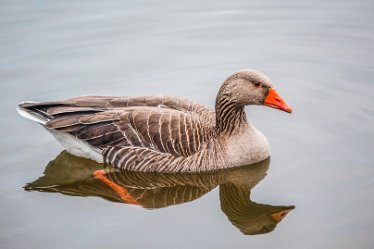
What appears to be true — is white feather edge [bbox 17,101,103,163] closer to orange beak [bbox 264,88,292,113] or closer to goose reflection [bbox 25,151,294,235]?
goose reflection [bbox 25,151,294,235]

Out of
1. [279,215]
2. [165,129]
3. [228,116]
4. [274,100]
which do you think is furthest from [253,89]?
[279,215]

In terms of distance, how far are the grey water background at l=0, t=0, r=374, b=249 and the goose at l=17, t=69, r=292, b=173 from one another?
2.24 feet

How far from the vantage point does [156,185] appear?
10.1 metres

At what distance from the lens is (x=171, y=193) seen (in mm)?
9859

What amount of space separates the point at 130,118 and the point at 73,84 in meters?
3.20

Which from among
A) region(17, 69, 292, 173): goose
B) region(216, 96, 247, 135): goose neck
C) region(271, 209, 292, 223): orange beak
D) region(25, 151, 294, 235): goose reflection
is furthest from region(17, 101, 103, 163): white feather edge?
region(271, 209, 292, 223): orange beak

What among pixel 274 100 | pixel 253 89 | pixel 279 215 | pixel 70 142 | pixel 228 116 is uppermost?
pixel 253 89

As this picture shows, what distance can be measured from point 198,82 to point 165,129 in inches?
119

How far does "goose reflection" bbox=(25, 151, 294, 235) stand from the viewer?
9555 mm

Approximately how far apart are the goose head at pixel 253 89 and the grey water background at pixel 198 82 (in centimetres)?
113

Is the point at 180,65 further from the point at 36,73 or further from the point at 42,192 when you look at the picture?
the point at 42,192

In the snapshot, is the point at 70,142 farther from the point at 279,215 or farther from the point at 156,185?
the point at 279,215

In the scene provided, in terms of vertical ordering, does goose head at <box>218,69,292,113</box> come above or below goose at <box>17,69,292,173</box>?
above

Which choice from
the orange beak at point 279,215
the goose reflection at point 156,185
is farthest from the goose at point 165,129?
the orange beak at point 279,215
